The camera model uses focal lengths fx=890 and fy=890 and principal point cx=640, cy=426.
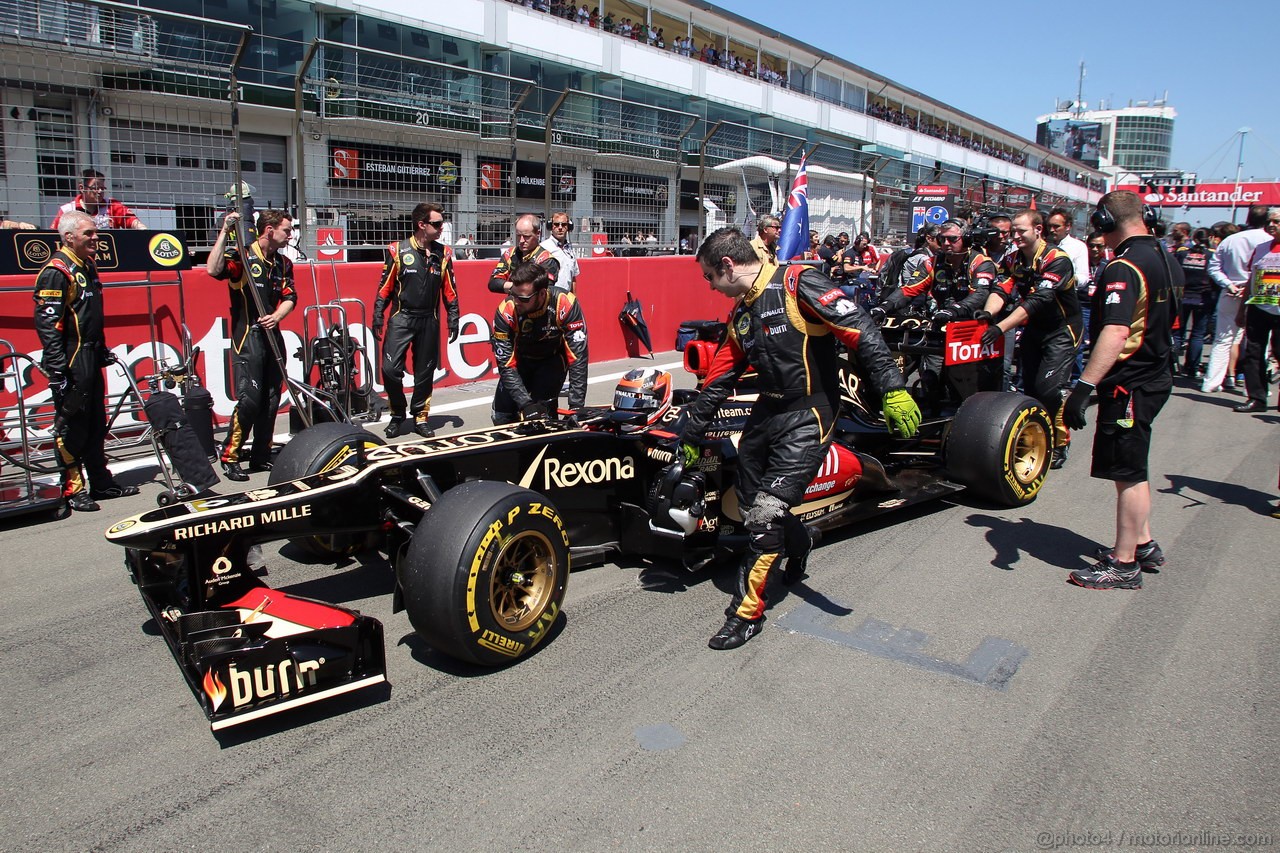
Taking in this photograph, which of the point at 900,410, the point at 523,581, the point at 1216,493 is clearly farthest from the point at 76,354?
the point at 1216,493

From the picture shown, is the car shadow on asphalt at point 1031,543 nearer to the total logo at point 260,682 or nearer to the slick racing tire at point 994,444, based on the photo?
the slick racing tire at point 994,444

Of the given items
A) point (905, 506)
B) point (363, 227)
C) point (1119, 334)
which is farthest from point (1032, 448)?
point (363, 227)

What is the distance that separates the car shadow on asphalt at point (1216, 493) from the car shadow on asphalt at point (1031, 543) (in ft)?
4.41

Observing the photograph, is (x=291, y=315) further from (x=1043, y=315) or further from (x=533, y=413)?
(x=1043, y=315)

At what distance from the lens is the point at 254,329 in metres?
6.57

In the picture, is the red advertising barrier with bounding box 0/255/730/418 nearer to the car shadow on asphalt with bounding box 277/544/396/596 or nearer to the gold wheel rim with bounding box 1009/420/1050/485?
the car shadow on asphalt with bounding box 277/544/396/596

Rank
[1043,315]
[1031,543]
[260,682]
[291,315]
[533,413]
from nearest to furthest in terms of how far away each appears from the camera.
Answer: [260,682]
[533,413]
[1031,543]
[1043,315]
[291,315]

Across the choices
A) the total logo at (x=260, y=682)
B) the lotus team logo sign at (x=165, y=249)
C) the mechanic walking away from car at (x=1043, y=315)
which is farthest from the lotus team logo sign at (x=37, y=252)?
the mechanic walking away from car at (x=1043, y=315)

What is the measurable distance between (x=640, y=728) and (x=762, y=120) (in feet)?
126

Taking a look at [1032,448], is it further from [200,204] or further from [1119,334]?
[200,204]

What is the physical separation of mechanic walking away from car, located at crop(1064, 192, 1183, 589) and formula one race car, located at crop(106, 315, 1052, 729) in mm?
1208

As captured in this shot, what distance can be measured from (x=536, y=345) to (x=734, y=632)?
2666mm

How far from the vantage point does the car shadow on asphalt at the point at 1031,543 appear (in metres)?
5.15

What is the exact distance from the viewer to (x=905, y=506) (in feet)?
17.8
